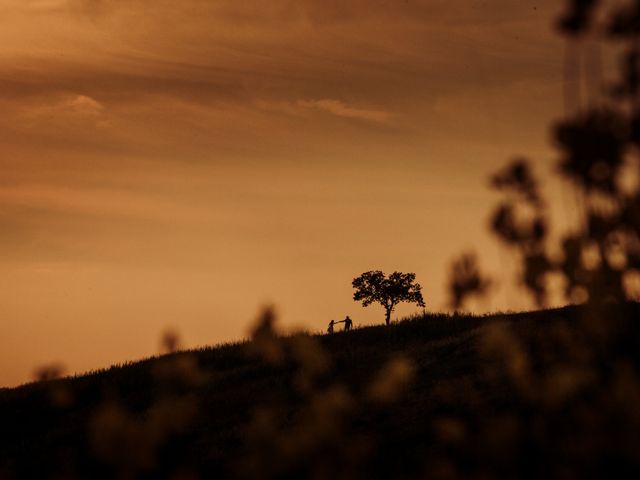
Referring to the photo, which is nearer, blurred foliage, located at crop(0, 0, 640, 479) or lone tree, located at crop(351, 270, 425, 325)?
blurred foliage, located at crop(0, 0, 640, 479)

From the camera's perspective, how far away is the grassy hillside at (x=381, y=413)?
28.9ft

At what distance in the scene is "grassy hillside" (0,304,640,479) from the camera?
882cm

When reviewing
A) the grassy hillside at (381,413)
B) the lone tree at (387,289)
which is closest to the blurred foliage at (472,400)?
the grassy hillside at (381,413)

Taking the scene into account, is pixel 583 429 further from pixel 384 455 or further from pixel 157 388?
pixel 157 388

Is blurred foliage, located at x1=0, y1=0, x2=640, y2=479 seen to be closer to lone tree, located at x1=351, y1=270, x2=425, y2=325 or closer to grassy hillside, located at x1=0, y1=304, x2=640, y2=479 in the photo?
grassy hillside, located at x1=0, y1=304, x2=640, y2=479

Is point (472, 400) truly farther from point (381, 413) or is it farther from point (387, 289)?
point (387, 289)

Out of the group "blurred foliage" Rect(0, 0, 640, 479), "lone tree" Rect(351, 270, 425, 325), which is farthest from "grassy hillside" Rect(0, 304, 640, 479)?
"lone tree" Rect(351, 270, 425, 325)

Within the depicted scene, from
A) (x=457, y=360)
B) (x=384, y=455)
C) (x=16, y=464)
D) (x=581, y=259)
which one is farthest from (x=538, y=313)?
(x=16, y=464)

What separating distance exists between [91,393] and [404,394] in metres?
12.7

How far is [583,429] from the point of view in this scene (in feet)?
28.7

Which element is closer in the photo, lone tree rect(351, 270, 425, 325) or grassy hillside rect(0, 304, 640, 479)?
grassy hillside rect(0, 304, 640, 479)

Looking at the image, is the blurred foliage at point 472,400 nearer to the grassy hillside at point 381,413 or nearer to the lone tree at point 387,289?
the grassy hillside at point 381,413

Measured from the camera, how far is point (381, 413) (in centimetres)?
1245

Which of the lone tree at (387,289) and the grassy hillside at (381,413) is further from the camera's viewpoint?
the lone tree at (387,289)
